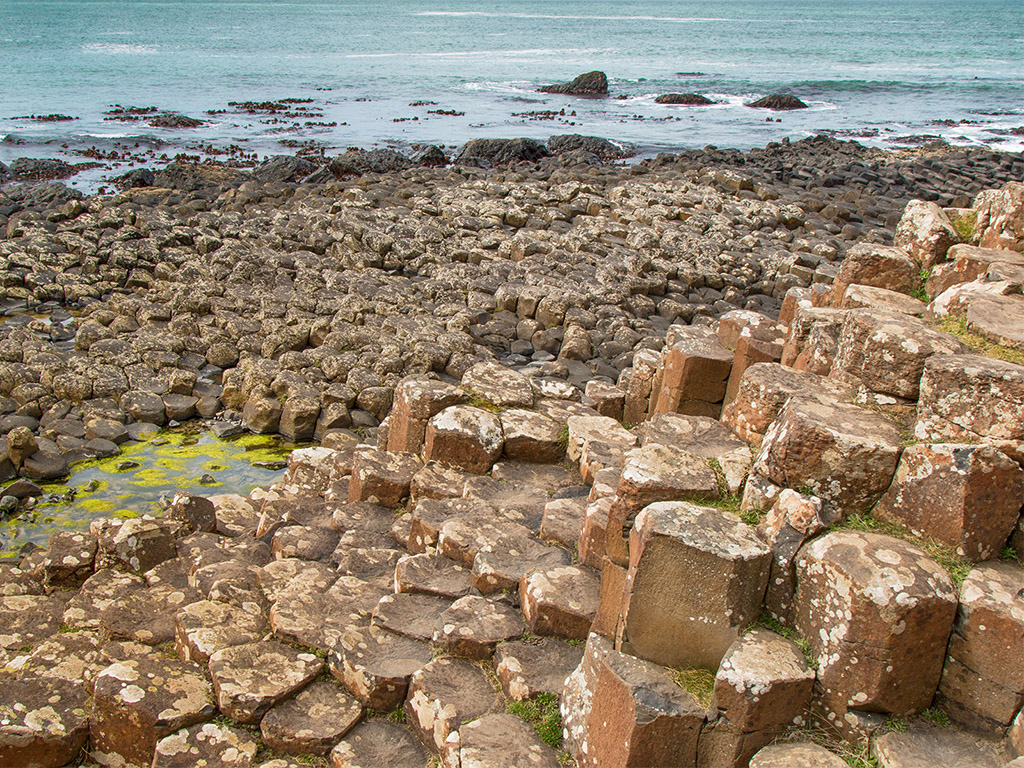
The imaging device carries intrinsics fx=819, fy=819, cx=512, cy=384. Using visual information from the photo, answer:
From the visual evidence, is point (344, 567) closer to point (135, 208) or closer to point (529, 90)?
point (135, 208)

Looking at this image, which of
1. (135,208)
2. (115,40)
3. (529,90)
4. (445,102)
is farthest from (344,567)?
(115,40)

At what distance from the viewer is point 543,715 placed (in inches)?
197

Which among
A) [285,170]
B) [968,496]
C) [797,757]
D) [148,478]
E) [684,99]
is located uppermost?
[684,99]

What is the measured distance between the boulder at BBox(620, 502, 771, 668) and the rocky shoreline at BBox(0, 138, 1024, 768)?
0.02 metres

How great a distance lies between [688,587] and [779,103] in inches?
2237

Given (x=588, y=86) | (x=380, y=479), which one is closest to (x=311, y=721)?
(x=380, y=479)

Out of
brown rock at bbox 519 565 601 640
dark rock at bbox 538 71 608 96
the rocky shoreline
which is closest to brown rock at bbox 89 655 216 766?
the rocky shoreline

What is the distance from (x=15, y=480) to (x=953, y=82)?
76665 mm

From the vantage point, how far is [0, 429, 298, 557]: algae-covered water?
962cm

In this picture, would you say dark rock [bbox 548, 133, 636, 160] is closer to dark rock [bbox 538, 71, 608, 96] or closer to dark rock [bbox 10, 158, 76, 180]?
dark rock [bbox 10, 158, 76, 180]

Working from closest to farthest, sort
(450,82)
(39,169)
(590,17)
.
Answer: (39,169) < (450,82) < (590,17)

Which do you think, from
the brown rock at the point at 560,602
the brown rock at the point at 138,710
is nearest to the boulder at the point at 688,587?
the brown rock at the point at 560,602

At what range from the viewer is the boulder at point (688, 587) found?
4508 mm

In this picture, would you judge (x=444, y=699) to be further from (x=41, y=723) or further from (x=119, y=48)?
(x=119, y=48)
